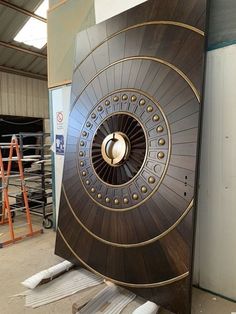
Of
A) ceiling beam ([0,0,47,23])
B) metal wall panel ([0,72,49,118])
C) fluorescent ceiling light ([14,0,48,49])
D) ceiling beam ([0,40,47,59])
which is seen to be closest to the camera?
ceiling beam ([0,0,47,23])

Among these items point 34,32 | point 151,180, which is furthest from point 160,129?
point 34,32

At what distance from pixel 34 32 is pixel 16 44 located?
0.58 m

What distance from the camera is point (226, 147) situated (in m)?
1.70

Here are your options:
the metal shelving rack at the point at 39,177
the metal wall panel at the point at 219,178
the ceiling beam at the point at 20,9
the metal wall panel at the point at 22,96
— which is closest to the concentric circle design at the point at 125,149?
the metal wall panel at the point at 219,178

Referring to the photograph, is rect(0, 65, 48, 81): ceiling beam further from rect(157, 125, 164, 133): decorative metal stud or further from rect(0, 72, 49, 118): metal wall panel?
rect(157, 125, 164, 133): decorative metal stud

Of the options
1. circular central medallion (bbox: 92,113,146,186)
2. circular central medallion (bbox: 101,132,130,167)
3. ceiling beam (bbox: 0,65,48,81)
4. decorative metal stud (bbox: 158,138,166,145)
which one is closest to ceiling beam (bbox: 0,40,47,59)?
ceiling beam (bbox: 0,65,48,81)

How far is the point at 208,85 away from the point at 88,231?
135cm

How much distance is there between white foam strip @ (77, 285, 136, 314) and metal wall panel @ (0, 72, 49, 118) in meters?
7.04

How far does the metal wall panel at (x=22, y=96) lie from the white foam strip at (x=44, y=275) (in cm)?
657

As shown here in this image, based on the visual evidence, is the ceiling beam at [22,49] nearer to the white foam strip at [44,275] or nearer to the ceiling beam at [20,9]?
the ceiling beam at [20,9]

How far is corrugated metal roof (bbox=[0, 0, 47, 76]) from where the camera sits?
548 cm

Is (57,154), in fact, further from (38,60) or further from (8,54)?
(38,60)

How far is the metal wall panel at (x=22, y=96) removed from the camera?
7.75 meters

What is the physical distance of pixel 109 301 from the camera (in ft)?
5.76
